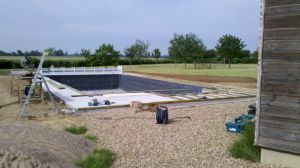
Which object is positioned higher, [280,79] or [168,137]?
[280,79]

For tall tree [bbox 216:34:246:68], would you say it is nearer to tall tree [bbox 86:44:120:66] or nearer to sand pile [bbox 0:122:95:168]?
tall tree [bbox 86:44:120:66]

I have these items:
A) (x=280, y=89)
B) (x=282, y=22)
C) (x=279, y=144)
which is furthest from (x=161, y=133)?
(x=282, y=22)

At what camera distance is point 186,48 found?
43438 millimetres

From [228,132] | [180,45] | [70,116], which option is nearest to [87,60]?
[180,45]

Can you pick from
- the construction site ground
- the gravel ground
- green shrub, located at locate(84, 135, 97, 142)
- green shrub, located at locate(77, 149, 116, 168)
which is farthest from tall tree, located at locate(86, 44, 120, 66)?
green shrub, located at locate(77, 149, 116, 168)

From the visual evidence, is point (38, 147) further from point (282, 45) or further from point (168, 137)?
point (282, 45)

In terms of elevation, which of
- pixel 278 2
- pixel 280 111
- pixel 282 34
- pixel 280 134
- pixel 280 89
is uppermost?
pixel 278 2

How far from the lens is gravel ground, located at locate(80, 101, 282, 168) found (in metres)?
4.38

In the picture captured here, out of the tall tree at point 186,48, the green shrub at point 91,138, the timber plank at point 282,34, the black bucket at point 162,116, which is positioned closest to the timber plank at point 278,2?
the timber plank at point 282,34

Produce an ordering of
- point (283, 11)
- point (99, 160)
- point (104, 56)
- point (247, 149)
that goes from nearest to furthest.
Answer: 1. point (283, 11)
2. point (99, 160)
3. point (247, 149)
4. point (104, 56)

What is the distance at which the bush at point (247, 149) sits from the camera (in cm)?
445

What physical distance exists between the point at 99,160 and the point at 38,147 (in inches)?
33.3

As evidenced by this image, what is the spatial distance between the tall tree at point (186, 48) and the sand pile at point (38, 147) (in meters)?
38.0

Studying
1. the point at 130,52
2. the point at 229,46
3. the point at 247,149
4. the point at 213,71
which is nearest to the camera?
the point at 247,149
